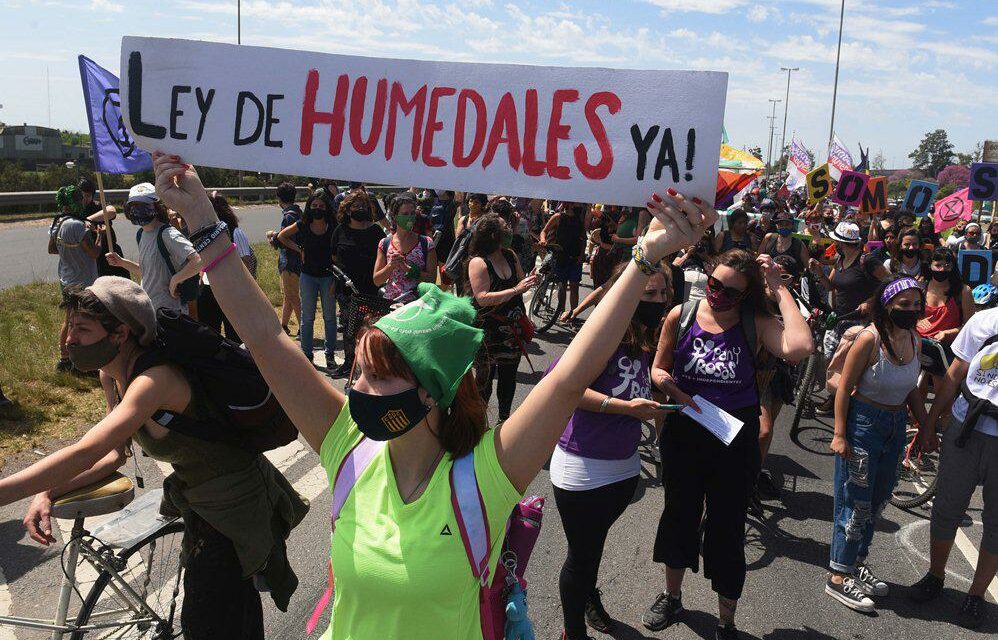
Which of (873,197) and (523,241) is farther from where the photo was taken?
(873,197)

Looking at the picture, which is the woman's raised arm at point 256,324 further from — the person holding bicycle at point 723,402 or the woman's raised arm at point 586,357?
the person holding bicycle at point 723,402

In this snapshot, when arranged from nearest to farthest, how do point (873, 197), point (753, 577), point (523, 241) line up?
point (753, 577)
point (523, 241)
point (873, 197)

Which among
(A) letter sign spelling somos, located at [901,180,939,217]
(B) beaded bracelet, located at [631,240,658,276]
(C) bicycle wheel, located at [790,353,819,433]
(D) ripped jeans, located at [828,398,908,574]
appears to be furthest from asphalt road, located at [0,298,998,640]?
(A) letter sign spelling somos, located at [901,180,939,217]

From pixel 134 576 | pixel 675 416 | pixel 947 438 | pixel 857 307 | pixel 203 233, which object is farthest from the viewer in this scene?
pixel 857 307

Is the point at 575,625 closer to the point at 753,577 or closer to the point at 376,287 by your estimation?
the point at 753,577

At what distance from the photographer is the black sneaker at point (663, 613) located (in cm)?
387

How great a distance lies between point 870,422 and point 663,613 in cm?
152

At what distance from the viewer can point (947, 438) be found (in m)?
4.17

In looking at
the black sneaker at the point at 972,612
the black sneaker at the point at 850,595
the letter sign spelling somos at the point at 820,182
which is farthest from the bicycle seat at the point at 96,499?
the letter sign spelling somos at the point at 820,182

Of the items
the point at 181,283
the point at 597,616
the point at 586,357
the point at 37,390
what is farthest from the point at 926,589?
the point at 37,390

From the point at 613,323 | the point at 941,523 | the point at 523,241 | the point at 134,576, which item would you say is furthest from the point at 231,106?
the point at 523,241

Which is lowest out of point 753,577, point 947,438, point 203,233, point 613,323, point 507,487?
point 753,577

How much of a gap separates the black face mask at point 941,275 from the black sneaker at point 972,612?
3826 mm

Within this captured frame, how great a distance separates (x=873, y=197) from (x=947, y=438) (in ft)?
38.2
